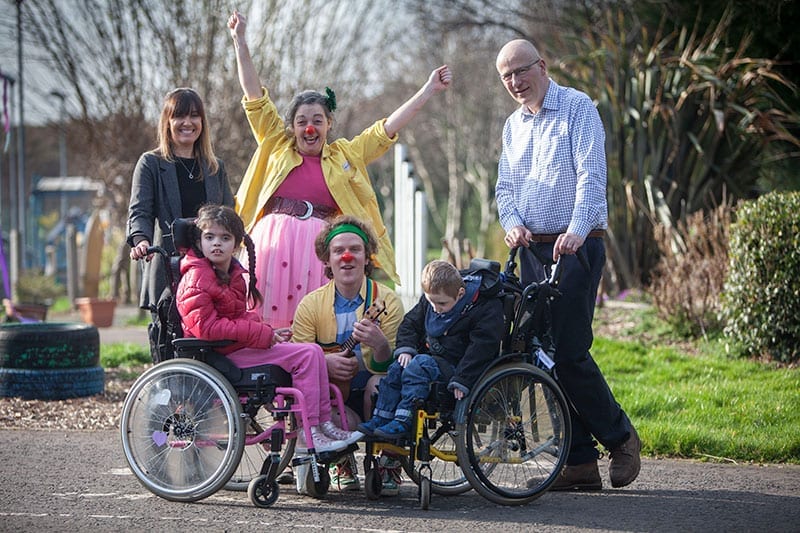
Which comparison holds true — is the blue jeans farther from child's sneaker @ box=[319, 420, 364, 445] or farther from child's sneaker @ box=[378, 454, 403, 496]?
child's sneaker @ box=[378, 454, 403, 496]

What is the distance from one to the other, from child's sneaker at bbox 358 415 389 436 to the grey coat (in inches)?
62.0

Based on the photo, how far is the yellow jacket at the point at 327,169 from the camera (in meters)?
6.02

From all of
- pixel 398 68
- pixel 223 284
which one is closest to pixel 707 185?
pixel 223 284

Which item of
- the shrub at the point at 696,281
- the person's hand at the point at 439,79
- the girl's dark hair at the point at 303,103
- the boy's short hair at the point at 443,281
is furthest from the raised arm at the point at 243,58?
the shrub at the point at 696,281

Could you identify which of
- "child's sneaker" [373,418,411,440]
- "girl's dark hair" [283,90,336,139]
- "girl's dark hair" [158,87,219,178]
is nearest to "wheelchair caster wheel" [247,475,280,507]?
"child's sneaker" [373,418,411,440]

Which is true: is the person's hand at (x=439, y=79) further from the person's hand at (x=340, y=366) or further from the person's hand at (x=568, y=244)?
the person's hand at (x=340, y=366)

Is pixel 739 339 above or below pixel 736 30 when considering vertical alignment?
below

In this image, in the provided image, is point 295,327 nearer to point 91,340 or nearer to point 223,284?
point 223,284

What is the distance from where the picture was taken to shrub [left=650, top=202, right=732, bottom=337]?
9453 mm

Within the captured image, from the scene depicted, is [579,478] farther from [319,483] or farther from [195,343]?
[195,343]

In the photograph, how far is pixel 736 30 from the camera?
12898 mm

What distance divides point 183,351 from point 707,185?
315 inches

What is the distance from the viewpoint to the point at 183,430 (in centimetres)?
490

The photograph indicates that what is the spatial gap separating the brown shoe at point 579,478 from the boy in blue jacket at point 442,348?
2.67 feet
